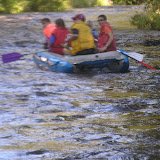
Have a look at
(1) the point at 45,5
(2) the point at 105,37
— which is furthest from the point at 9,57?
(1) the point at 45,5

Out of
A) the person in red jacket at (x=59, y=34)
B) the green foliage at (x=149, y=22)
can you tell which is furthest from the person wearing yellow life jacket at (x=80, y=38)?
the green foliage at (x=149, y=22)

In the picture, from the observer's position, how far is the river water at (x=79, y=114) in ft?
11.6

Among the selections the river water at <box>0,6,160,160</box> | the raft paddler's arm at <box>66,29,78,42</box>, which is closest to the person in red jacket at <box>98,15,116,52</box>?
the river water at <box>0,6,160,160</box>

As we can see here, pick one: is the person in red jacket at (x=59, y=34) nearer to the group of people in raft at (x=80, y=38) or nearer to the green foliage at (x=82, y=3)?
the group of people in raft at (x=80, y=38)

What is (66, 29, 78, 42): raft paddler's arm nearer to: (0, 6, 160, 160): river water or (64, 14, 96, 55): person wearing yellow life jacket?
(64, 14, 96, 55): person wearing yellow life jacket

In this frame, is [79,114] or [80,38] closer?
[79,114]

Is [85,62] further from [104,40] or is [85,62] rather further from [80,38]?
[104,40]

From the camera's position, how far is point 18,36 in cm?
1327

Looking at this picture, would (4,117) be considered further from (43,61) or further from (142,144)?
(43,61)

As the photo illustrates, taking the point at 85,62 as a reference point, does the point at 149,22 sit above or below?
above

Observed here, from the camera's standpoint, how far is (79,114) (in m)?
4.68

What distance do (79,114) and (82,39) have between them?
2794 mm

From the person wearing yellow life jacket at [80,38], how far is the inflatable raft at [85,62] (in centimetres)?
21

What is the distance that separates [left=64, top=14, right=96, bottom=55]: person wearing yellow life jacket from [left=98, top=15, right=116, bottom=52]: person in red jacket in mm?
339
